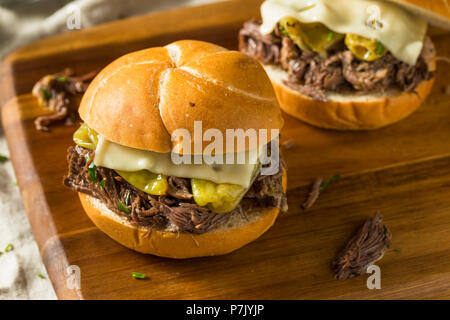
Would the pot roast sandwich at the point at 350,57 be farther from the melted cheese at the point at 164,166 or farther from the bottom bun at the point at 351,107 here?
the melted cheese at the point at 164,166

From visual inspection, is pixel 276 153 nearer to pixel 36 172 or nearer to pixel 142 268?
pixel 142 268

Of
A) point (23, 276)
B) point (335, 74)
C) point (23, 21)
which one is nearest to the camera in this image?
point (23, 276)

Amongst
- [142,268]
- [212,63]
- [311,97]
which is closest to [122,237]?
[142,268]

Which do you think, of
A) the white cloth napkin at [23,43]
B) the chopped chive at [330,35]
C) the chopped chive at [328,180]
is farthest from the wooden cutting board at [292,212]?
the chopped chive at [330,35]

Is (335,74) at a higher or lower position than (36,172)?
higher

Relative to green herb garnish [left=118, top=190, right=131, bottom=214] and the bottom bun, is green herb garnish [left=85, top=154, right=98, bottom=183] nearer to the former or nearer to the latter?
green herb garnish [left=118, top=190, right=131, bottom=214]

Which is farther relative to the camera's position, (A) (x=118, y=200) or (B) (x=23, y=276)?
(B) (x=23, y=276)

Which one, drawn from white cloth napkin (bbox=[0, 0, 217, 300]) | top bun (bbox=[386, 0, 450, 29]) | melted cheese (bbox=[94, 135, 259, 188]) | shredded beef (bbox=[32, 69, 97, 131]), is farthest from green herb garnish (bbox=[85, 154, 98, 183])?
top bun (bbox=[386, 0, 450, 29])
